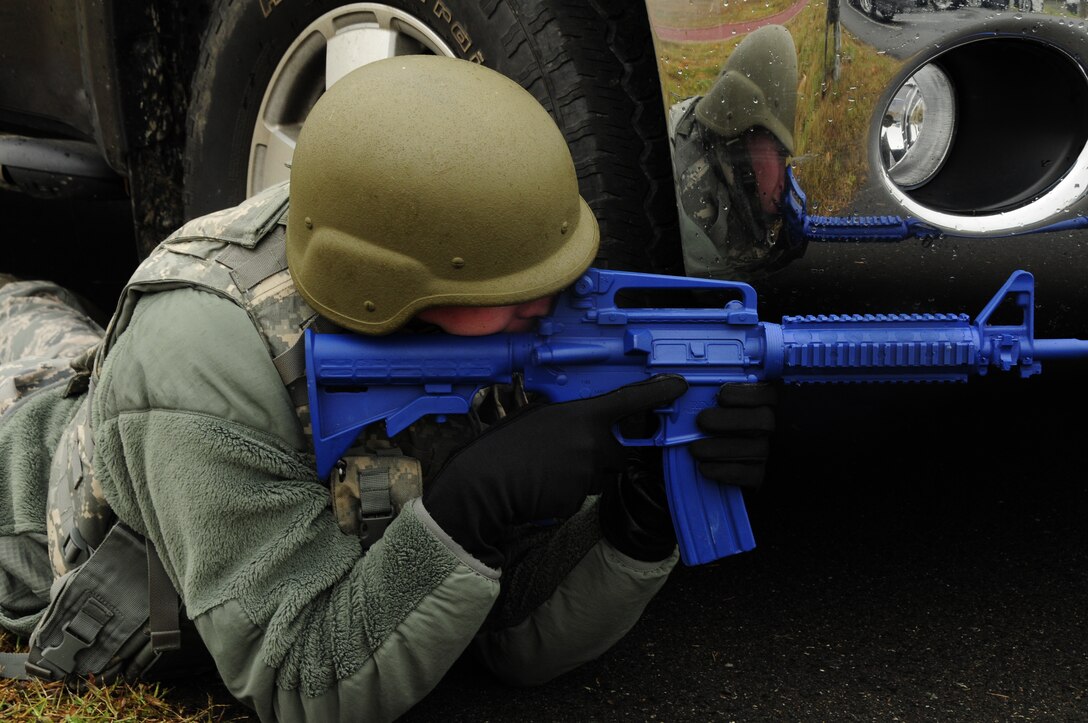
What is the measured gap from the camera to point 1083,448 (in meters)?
2.79

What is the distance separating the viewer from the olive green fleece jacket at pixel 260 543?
160 cm

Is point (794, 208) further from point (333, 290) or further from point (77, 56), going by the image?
point (77, 56)

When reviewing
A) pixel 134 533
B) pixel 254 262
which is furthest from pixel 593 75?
pixel 134 533

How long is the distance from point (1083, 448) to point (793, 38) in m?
1.55

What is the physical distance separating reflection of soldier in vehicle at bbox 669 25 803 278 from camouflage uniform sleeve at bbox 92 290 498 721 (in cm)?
61

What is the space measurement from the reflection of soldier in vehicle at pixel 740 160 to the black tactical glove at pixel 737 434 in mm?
213

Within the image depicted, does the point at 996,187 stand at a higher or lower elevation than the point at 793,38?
lower

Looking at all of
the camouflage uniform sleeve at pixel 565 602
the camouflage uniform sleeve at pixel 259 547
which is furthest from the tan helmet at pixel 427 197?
the camouflage uniform sleeve at pixel 565 602

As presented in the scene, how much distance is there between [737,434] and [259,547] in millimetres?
696

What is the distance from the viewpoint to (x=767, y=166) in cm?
177

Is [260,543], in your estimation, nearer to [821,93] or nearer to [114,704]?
[114,704]

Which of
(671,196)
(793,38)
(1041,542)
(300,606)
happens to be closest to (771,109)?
(793,38)

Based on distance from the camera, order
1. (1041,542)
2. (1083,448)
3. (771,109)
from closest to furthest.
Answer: (771,109) < (1041,542) < (1083,448)

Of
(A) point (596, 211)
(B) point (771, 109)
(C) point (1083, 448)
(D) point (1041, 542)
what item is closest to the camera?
(B) point (771, 109)
